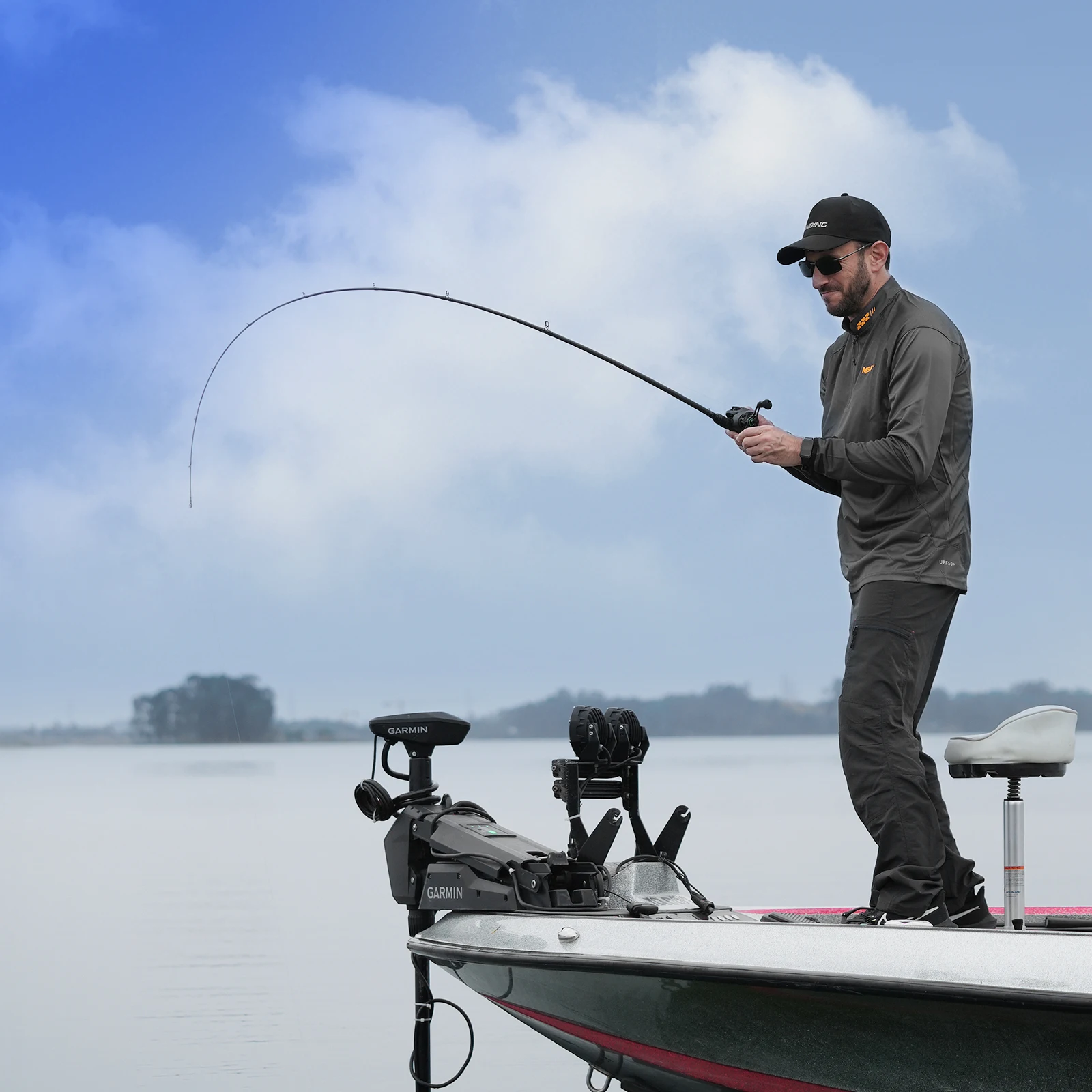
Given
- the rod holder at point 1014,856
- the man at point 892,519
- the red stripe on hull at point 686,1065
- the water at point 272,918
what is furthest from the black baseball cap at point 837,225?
the water at point 272,918

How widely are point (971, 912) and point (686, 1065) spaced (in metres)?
0.73

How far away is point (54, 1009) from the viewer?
550 centimetres

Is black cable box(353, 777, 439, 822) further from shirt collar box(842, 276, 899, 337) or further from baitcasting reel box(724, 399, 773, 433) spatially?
shirt collar box(842, 276, 899, 337)

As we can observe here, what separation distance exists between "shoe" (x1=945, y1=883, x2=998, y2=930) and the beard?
1.31 meters

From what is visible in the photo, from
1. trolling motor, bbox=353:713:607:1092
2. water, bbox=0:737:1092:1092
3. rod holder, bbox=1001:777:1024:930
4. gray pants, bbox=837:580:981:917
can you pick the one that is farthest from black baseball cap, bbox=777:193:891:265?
water, bbox=0:737:1092:1092

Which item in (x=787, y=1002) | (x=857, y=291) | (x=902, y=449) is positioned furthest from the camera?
(x=857, y=291)

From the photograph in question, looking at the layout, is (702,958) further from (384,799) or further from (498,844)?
(384,799)

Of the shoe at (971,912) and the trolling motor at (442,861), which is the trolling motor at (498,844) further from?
the shoe at (971,912)

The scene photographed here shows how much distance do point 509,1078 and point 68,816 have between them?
12.6 meters

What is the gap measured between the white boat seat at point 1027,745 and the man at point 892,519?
5.2 inches

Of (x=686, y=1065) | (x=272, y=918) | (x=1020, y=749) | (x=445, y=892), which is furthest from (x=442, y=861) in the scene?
(x=272, y=918)

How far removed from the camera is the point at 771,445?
329 cm

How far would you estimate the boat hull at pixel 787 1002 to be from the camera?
101 inches

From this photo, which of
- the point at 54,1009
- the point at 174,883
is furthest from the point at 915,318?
the point at 174,883
